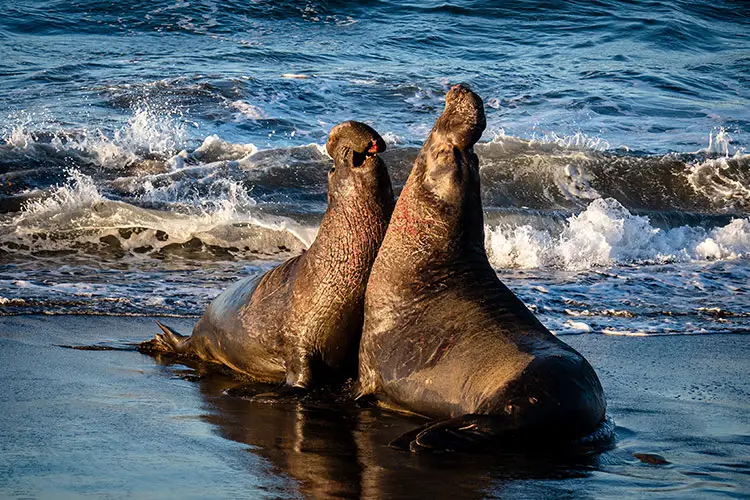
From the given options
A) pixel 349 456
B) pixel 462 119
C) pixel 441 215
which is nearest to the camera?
pixel 349 456

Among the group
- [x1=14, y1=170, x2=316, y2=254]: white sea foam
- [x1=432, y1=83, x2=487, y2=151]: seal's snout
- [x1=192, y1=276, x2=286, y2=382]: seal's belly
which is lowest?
[x1=14, y1=170, x2=316, y2=254]: white sea foam

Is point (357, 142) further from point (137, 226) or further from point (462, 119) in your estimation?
point (137, 226)

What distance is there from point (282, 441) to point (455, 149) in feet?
5.93

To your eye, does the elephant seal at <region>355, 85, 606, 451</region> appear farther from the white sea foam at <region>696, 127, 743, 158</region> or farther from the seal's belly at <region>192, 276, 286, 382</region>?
the white sea foam at <region>696, 127, 743, 158</region>

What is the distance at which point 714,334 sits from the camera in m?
8.27

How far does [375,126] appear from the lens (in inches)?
701

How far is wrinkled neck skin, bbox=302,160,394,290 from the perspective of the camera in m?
6.08

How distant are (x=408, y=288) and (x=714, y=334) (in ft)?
11.9

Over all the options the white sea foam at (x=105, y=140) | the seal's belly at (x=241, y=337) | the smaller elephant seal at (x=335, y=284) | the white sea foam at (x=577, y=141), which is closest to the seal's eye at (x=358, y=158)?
the smaller elephant seal at (x=335, y=284)

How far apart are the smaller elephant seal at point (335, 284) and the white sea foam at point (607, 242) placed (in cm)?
532

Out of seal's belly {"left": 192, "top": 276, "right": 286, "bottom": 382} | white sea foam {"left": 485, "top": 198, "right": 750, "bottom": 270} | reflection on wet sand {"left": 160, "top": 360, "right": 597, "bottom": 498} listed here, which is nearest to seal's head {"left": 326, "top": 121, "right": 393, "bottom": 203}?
seal's belly {"left": 192, "top": 276, "right": 286, "bottom": 382}

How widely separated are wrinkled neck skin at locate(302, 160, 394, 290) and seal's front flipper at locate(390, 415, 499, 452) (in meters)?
1.40

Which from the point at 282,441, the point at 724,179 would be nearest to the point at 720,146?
the point at 724,179

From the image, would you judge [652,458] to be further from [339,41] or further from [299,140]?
[339,41]
